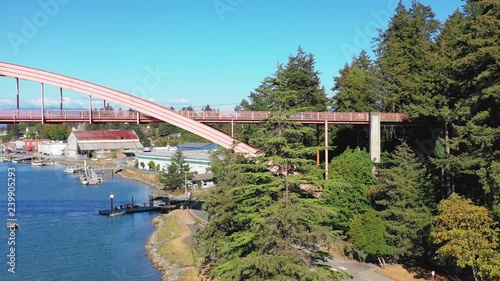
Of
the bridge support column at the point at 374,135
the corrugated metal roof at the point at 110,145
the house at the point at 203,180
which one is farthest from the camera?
the corrugated metal roof at the point at 110,145

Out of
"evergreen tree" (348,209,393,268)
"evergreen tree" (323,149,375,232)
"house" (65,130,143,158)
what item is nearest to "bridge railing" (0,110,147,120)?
"evergreen tree" (323,149,375,232)

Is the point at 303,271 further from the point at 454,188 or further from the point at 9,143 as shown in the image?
the point at 9,143

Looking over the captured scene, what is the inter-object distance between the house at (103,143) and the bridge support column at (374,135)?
210 ft

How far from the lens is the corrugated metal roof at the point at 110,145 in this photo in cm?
8544

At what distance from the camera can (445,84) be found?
23.2m

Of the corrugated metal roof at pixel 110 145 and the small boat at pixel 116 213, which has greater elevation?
the corrugated metal roof at pixel 110 145

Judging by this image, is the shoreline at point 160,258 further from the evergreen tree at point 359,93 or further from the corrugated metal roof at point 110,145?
the corrugated metal roof at point 110,145

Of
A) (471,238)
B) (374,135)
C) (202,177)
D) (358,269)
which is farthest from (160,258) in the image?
(202,177)

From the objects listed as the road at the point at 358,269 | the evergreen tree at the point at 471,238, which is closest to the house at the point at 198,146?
the road at the point at 358,269

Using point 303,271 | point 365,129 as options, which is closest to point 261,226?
point 303,271

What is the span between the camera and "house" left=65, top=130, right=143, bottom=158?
85.8 metres

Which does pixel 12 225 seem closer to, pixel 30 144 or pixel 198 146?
pixel 198 146

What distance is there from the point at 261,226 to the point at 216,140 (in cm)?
1575

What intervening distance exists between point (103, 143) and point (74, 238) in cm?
5714
